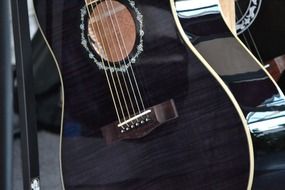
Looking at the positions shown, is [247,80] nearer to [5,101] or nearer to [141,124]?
[141,124]

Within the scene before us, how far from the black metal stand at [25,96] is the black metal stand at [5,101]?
1.1 inches

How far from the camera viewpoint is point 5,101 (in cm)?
70

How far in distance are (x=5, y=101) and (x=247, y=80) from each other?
364 millimetres

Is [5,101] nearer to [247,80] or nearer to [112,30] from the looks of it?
[112,30]

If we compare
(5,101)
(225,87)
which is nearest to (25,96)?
(5,101)

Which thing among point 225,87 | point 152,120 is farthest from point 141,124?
point 225,87

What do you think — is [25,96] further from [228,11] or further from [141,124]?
[228,11]

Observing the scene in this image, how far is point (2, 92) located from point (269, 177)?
413 millimetres

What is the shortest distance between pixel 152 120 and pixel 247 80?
153mm

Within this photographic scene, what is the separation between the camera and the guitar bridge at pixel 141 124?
0.68 m

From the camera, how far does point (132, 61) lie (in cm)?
71

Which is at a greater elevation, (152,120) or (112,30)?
Answer: (112,30)

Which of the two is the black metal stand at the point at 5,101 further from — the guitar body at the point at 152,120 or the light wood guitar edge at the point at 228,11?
the light wood guitar edge at the point at 228,11

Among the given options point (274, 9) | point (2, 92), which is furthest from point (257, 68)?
point (2, 92)
